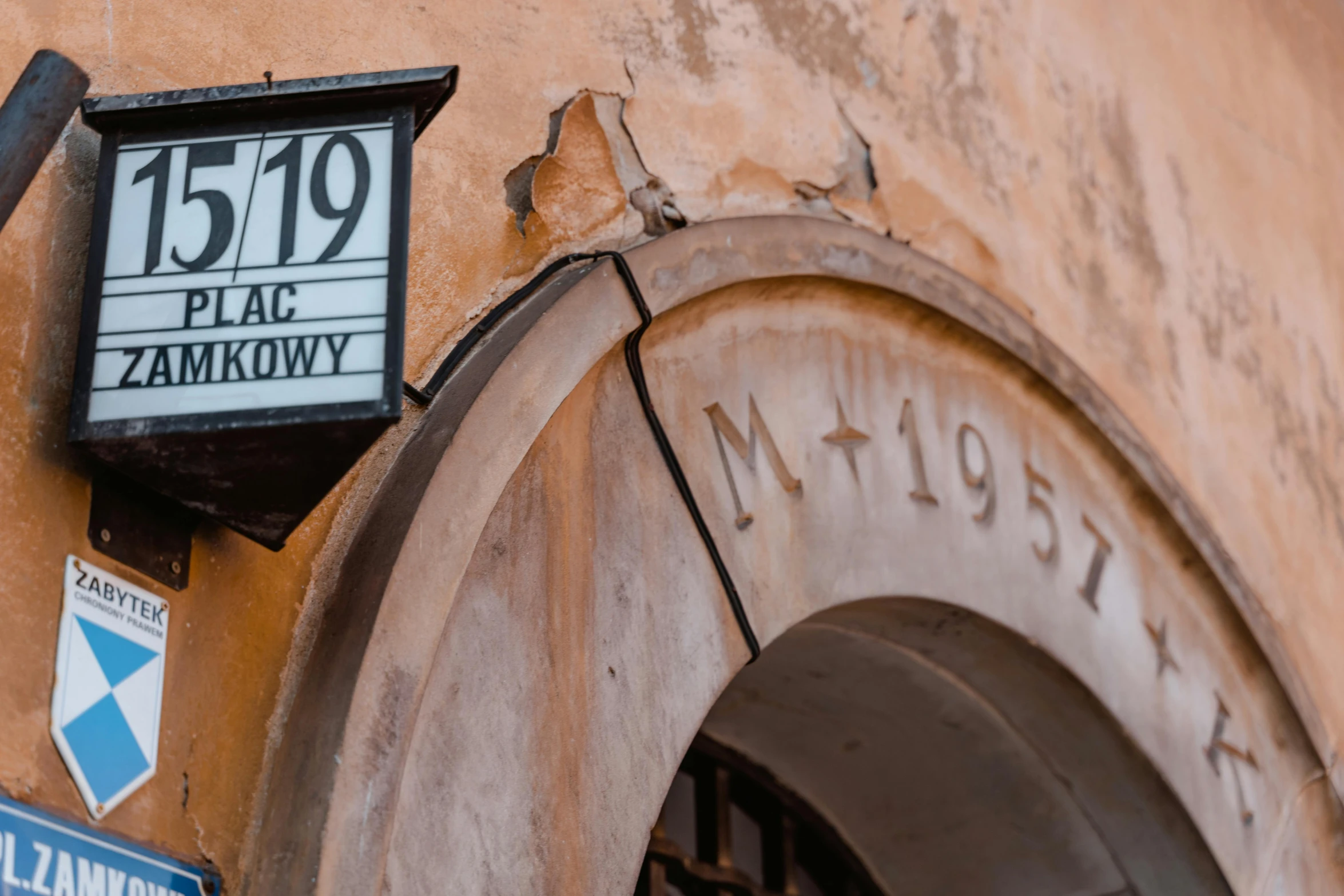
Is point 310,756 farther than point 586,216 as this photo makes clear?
No

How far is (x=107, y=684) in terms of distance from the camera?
1555 mm

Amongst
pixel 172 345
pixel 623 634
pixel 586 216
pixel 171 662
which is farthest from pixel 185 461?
pixel 586 216

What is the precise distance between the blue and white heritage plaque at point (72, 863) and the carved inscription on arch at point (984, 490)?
1.07 meters

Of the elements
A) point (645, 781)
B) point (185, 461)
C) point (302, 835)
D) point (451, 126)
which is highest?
point (451, 126)

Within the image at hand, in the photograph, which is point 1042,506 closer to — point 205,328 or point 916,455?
point 916,455

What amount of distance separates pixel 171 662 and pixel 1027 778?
2109 millimetres

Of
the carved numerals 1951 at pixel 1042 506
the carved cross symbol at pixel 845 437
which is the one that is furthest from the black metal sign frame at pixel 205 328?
the carved numerals 1951 at pixel 1042 506

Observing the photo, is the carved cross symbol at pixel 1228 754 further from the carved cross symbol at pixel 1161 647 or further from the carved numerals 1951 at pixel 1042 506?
the carved numerals 1951 at pixel 1042 506

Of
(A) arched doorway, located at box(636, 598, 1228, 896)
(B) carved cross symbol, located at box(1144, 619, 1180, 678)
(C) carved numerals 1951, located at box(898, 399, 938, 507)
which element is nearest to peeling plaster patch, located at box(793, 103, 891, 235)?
(C) carved numerals 1951, located at box(898, 399, 938, 507)

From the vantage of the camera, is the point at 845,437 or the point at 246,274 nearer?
the point at 246,274

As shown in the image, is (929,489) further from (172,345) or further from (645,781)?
(172,345)

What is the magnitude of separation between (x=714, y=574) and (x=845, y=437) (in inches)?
18.0

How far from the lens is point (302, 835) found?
5.26 ft

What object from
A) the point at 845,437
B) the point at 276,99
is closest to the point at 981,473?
the point at 845,437
